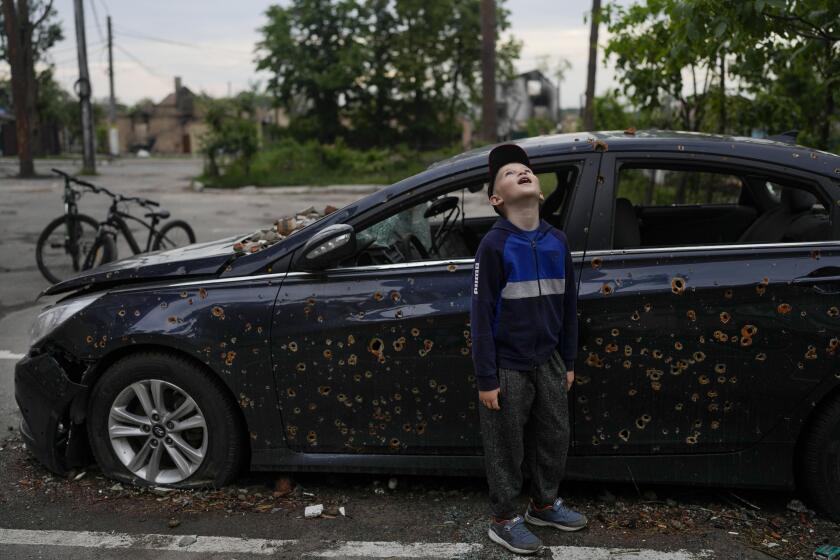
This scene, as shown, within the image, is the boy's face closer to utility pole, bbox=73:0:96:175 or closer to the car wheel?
the car wheel

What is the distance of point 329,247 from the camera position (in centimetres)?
352

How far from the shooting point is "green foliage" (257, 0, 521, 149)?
31422mm

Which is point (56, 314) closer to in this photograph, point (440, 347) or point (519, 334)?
point (440, 347)

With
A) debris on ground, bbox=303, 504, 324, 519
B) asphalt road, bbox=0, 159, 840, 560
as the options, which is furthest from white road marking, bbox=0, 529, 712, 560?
debris on ground, bbox=303, 504, 324, 519

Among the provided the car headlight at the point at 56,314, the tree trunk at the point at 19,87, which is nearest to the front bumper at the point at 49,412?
the car headlight at the point at 56,314

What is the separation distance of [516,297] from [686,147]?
3.68ft

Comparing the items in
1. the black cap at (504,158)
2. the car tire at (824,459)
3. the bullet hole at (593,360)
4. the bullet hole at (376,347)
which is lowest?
the car tire at (824,459)

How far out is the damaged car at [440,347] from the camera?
337cm

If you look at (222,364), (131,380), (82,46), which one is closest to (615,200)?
(222,364)

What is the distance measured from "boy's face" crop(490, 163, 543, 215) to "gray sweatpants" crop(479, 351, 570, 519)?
1.97ft

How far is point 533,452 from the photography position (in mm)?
3350

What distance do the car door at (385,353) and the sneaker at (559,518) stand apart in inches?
14.2

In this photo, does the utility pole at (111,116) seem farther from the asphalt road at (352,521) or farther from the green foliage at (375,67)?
the asphalt road at (352,521)

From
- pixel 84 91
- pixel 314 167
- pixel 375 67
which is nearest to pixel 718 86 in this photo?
pixel 314 167
